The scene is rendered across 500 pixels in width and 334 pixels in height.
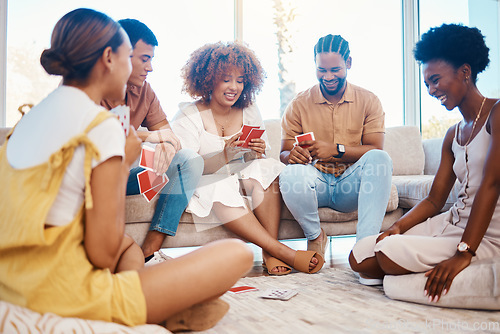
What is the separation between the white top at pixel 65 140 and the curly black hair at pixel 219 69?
1.55m

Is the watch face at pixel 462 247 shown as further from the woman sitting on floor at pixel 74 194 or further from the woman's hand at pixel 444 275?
the woman sitting on floor at pixel 74 194

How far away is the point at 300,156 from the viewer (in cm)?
246

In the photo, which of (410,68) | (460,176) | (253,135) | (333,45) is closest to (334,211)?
(253,135)

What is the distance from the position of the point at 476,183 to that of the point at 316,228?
0.94m

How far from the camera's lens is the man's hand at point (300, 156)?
96.5 inches

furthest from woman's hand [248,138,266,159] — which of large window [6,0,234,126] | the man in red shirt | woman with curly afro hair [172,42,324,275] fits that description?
large window [6,0,234,126]

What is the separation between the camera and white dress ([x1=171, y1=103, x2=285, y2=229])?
2268mm

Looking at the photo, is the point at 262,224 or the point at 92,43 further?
the point at 262,224

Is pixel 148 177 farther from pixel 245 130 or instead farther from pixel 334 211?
pixel 334 211

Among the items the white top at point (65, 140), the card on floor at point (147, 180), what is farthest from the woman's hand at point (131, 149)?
the card on floor at point (147, 180)

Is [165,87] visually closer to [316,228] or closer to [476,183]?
[316,228]

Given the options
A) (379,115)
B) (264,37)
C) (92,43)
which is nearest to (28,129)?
(92,43)

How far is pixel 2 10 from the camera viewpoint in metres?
3.51

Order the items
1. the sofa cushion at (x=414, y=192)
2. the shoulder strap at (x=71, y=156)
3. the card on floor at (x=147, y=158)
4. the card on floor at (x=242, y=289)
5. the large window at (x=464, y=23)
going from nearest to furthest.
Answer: the shoulder strap at (x=71, y=156) < the card on floor at (x=242, y=289) < the card on floor at (x=147, y=158) < the sofa cushion at (x=414, y=192) < the large window at (x=464, y=23)
